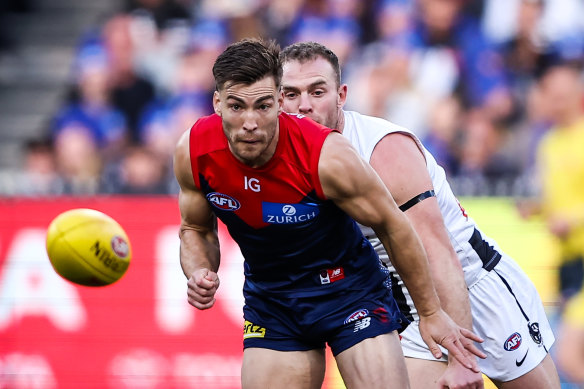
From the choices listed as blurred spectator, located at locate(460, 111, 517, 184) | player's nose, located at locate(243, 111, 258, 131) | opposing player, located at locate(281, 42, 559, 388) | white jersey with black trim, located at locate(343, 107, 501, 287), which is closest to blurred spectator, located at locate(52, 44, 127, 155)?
blurred spectator, located at locate(460, 111, 517, 184)

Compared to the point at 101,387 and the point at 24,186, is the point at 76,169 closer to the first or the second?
the point at 24,186

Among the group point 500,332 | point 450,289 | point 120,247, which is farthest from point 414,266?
point 120,247

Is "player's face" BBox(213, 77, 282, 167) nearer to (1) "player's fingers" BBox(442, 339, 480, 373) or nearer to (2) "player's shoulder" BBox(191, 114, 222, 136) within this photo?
(2) "player's shoulder" BBox(191, 114, 222, 136)

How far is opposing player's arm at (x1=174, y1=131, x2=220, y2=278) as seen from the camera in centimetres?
458

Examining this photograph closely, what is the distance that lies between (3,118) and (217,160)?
28.1 feet

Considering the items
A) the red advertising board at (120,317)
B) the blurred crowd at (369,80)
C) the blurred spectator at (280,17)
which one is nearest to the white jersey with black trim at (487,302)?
the red advertising board at (120,317)

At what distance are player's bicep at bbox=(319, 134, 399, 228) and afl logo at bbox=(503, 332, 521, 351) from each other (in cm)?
147

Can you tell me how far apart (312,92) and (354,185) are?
1.07 metres

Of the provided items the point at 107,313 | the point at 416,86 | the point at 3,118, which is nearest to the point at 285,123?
the point at 107,313

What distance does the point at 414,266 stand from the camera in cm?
432

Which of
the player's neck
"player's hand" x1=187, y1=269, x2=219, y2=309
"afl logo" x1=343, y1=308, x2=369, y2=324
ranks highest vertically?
the player's neck

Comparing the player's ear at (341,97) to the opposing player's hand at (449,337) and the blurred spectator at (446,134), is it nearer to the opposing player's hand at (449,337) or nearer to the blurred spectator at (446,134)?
the opposing player's hand at (449,337)

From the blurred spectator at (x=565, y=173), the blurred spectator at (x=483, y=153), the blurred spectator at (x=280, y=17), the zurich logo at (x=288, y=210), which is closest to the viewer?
the zurich logo at (x=288, y=210)

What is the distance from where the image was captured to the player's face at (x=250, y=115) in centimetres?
423
